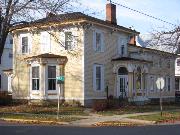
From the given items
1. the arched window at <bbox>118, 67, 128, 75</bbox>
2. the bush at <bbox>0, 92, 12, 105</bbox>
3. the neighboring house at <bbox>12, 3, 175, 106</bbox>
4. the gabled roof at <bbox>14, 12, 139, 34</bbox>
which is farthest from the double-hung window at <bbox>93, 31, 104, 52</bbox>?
the bush at <bbox>0, 92, 12, 105</bbox>

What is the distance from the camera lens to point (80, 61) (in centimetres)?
3762

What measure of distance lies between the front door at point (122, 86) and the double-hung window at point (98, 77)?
2605 millimetres

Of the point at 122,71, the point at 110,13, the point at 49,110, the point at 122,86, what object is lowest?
the point at 49,110

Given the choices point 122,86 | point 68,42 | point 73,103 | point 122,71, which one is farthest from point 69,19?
point 122,86

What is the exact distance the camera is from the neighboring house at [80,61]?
37.7m

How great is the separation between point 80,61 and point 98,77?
2855 millimetres

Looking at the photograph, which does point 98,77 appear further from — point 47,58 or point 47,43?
point 47,43

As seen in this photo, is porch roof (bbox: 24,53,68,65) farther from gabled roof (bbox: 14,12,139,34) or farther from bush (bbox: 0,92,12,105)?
bush (bbox: 0,92,12,105)

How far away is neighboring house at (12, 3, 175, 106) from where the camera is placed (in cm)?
3769

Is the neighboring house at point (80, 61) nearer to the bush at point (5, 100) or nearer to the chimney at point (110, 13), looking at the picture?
the chimney at point (110, 13)

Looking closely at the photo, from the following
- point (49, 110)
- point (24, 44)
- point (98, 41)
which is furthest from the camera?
point (24, 44)

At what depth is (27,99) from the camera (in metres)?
40.5

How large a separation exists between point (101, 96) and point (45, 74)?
221 inches

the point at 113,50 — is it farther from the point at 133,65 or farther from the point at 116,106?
the point at 116,106
